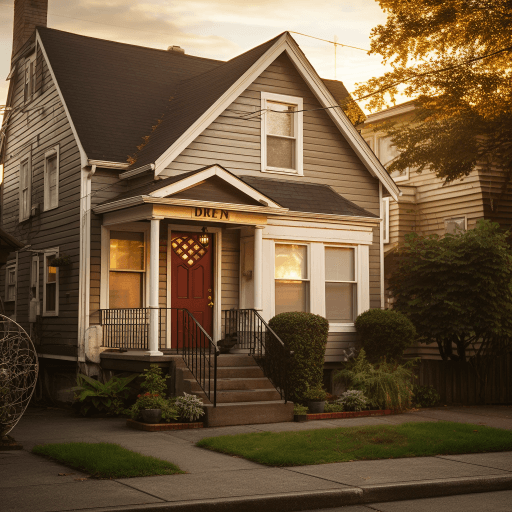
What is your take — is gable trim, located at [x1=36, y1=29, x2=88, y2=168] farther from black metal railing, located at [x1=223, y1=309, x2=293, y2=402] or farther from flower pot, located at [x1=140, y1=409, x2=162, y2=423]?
flower pot, located at [x1=140, y1=409, x2=162, y2=423]

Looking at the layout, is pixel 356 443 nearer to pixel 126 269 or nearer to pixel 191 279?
pixel 191 279

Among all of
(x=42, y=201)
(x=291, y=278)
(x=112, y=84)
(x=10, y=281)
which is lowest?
(x=291, y=278)

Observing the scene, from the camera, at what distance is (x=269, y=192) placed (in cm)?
1596

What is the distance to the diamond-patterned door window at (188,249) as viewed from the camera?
15.5 meters

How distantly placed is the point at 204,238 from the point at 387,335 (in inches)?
167

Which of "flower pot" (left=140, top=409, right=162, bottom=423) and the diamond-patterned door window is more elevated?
the diamond-patterned door window

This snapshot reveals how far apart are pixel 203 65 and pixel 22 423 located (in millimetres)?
11605

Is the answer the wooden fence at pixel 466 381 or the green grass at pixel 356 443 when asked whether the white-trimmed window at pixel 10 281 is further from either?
the green grass at pixel 356 443

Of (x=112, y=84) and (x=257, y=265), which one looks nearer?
(x=257, y=265)

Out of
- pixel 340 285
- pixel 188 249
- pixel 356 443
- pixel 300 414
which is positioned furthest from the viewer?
pixel 340 285

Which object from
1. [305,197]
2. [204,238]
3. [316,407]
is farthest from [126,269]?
[316,407]

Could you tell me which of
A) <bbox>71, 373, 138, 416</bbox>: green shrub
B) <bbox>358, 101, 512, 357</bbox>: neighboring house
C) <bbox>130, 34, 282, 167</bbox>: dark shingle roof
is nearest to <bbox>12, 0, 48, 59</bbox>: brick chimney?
<bbox>130, 34, 282, 167</bbox>: dark shingle roof

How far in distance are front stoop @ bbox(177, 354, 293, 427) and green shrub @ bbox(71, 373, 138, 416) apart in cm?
140

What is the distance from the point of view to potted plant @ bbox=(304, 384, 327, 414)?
12938mm
